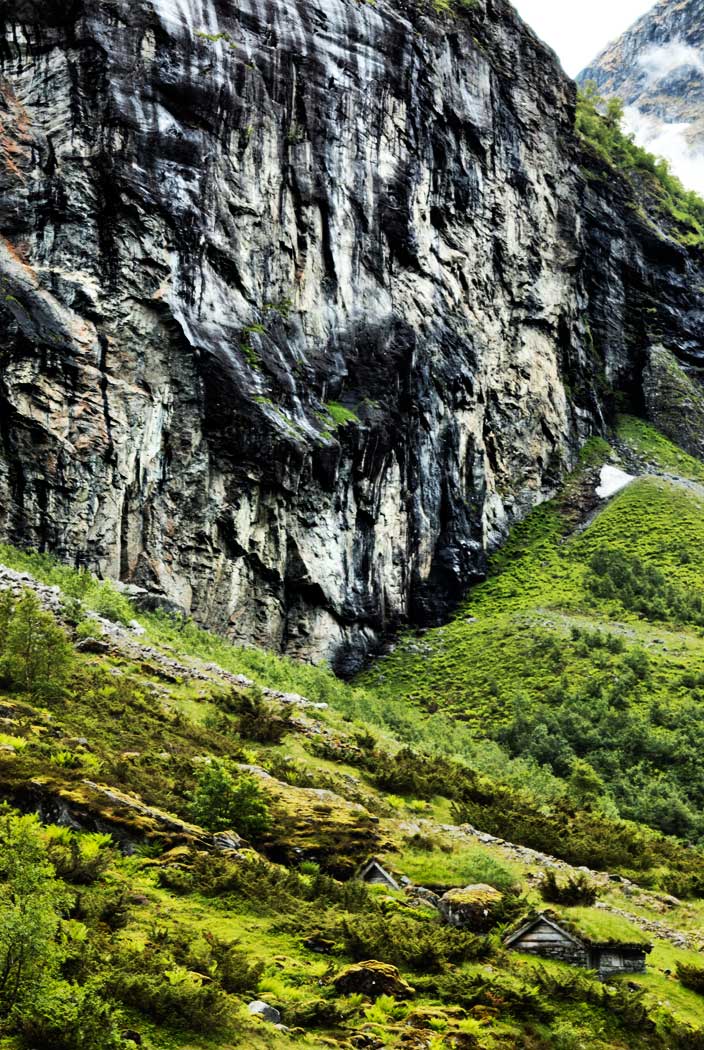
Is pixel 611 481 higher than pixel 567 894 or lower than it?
higher

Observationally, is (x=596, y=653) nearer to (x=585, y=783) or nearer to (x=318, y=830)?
(x=585, y=783)

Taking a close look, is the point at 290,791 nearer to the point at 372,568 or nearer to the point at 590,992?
the point at 590,992

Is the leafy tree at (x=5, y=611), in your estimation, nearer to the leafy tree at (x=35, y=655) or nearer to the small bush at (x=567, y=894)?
the leafy tree at (x=35, y=655)

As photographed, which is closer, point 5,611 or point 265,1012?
point 265,1012

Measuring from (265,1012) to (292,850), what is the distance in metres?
6.67

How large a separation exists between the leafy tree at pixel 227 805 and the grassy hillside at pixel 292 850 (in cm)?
5

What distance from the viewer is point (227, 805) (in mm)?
18516

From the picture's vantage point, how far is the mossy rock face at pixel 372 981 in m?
13.6

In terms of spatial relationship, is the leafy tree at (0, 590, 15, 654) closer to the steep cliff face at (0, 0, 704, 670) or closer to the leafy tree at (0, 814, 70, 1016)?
A: the leafy tree at (0, 814, 70, 1016)

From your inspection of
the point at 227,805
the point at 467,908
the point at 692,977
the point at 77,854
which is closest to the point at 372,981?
the point at 467,908

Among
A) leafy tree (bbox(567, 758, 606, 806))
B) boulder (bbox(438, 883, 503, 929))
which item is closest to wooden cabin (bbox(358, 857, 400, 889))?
boulder (bbox(438, 883, 503, 929))

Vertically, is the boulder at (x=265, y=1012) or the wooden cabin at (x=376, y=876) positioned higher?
the boulder at (x=265, y=1012)

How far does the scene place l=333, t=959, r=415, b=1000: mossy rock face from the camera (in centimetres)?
1364

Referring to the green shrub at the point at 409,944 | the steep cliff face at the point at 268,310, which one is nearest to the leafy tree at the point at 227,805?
the green shrub at the point at 409,944
